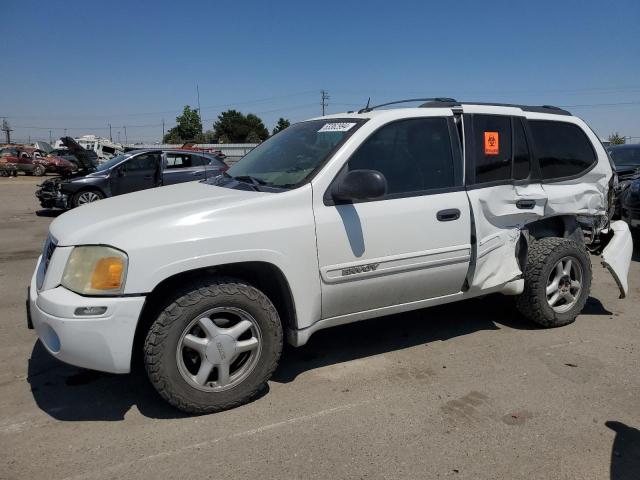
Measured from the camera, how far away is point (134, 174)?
38.8 feet

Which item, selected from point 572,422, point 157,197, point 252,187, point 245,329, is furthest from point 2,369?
point 572,422

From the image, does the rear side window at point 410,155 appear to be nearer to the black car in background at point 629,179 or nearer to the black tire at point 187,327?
the black tire at point 187,327

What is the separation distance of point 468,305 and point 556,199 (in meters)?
1.40

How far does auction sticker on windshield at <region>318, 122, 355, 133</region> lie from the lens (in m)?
3.56

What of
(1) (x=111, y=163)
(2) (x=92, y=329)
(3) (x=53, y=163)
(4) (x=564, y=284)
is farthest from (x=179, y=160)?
(3) (x=53, y=163)

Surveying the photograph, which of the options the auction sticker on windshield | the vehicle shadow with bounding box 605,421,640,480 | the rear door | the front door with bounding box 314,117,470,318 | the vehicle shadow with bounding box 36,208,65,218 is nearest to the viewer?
the vehicle shadow with bounding box 605,421,640,480

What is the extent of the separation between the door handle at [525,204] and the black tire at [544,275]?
0.37 meters

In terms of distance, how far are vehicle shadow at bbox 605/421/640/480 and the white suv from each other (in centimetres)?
135

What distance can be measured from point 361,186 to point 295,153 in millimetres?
785

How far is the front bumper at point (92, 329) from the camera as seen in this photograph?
8.75ft

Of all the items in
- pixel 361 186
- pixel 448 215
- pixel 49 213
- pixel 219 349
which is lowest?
pixel 49 213

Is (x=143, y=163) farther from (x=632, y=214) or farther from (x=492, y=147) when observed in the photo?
(x=632, y=214)

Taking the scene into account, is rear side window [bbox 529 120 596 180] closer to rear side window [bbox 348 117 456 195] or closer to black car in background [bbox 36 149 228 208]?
rear side window [bbox 348 117 456 195]

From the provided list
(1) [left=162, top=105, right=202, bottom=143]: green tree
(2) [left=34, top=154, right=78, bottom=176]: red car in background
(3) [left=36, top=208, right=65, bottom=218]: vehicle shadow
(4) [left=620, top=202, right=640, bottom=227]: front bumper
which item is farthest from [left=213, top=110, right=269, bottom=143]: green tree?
(4) [left=620, top=202, right=640, bottom=227]: front bumper
